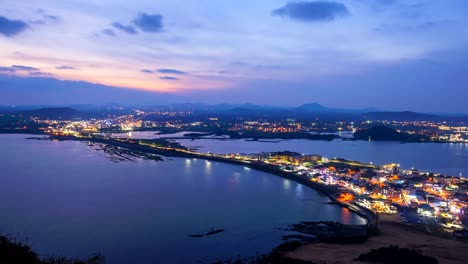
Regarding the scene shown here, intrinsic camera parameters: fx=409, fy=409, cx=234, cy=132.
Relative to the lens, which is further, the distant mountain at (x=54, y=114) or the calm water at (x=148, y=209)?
the distant mountain at (x=54, y=114)

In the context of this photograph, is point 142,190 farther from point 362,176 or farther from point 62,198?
point 362,176

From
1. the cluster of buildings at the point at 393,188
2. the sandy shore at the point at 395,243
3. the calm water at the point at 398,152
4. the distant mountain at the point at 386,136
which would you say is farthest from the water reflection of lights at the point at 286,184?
the distant mountain at the point at 386,136

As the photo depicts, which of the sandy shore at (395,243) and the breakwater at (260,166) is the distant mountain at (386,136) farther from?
the sandy shore at (395,243)

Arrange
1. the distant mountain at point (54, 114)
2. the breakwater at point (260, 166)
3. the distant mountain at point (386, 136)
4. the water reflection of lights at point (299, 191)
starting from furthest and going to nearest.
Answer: the distant mountain at point (54, 114)
the distant mountain at point (386, 136)
the water reflection of lights at point (299, 191)
the breakwater at point (260, 166)

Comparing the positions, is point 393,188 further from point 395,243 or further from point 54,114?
point 54,114

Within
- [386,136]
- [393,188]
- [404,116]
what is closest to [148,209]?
[393,188]

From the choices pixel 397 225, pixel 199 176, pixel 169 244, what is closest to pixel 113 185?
pixel 199 176
